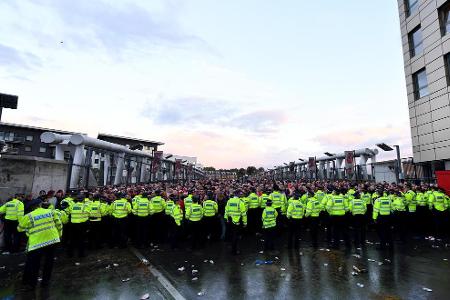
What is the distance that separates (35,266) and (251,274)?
17.0 ft

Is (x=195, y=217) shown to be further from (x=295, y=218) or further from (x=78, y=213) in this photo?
(x=78, y=213)

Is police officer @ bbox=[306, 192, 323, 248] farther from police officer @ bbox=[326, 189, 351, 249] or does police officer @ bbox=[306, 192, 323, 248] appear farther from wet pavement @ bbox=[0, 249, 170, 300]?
wet pavement @ bbox=[0, 249, 170, 300]

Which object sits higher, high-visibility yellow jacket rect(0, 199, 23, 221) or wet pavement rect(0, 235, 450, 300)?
high-visibility yellow jacket rect(0, 199, 23, 221)

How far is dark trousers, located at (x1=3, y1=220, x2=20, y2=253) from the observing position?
9.80 m

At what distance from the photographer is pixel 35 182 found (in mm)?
11562

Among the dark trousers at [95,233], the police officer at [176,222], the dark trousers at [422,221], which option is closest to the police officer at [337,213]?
the dark trousers at [422,221]

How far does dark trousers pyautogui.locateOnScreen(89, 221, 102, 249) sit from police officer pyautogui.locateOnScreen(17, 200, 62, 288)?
325 centimetres

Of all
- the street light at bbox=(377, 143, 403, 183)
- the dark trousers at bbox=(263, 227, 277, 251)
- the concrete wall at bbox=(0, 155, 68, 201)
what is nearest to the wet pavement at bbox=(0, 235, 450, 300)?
the dark trousers at bbox=(263, 227, 277, 251)

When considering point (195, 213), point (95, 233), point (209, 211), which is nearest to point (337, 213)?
point (209, 211)

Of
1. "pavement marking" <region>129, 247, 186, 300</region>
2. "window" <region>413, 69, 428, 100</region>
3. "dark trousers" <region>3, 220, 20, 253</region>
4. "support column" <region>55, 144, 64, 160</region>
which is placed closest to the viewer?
"pavement marking" <region>129, 247, 186, 300</region>

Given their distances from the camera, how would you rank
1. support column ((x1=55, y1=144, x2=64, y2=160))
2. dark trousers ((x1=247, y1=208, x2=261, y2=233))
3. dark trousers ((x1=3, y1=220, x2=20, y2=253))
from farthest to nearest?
support column ((x1=55, y1=144, x2=64, y2=160)) → dark trousers ((x1=247, y1=208, x2=261, y2=233)) → dark trousers ((x1=3, y1=220, x2=20, y2=253))

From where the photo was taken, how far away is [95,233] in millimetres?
10305

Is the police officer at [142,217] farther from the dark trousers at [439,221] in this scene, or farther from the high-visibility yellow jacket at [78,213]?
the dark trousers at [439,221]

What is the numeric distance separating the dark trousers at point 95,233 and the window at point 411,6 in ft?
82.6
